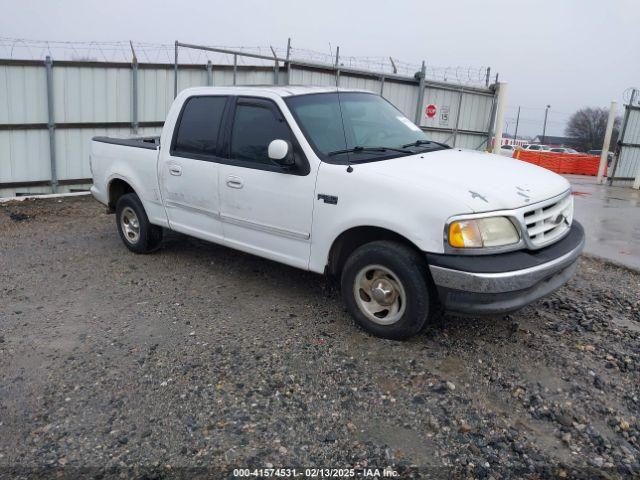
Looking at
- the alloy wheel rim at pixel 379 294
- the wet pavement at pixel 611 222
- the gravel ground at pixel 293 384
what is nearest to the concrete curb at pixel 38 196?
the gravel ground at pixel 293 384

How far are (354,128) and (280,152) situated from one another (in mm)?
812

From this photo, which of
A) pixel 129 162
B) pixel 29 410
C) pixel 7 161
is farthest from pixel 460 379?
pixel 7 161

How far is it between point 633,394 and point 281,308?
8.88 feet

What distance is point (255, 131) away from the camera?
485cm

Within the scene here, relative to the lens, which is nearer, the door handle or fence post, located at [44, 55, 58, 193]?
the door handle

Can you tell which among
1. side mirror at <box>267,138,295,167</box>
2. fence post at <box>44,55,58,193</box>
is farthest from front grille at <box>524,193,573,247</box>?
fence post at <box>44,55,58,193</box>

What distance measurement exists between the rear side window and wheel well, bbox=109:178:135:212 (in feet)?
4.48

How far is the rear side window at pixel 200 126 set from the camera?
519cm

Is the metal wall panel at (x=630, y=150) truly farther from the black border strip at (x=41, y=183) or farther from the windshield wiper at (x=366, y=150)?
the black border strip at (x=41, y=183)

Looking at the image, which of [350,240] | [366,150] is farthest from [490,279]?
[366,150]

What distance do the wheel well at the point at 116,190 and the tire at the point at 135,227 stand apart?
0.14 m

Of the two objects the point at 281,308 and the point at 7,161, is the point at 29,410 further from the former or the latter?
the point at 7,161

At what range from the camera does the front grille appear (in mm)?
3816

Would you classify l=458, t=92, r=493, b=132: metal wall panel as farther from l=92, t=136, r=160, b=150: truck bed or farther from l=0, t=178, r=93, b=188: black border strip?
l=92, t=136, r=160, b=150: truck bed
